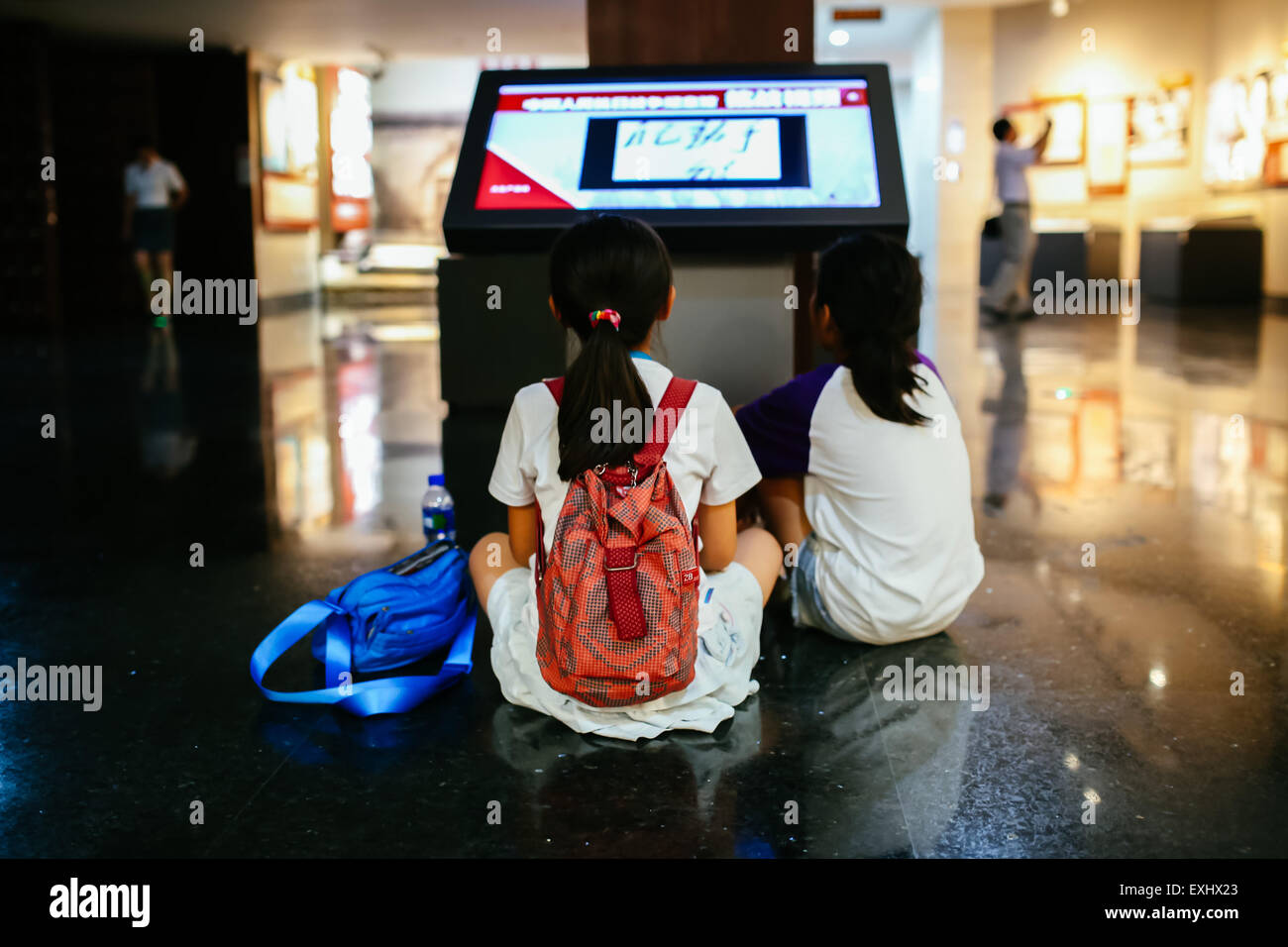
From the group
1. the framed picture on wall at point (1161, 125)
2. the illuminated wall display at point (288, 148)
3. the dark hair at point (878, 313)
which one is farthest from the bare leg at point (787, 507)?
the framed picture on wall at point (1161, 125)

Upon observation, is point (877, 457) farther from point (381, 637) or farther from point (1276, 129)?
point (1276, 129)

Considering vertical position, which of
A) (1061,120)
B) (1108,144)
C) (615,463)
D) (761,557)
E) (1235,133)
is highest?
(1061,120)

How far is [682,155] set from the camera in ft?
9.48

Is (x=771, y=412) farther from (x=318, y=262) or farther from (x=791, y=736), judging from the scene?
(x=318, y=262)

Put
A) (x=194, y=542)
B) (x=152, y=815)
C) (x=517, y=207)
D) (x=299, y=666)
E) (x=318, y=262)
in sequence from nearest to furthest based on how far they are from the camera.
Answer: (x=152, y=815) < (x=299, y=666) < (x=517, y=207) < (x=194, y=542) < (x=318, y=262)

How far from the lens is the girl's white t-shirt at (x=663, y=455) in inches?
77.8

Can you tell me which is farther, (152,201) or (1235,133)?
(1235,133)

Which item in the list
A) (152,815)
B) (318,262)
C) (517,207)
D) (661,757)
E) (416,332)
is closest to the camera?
(152,815)

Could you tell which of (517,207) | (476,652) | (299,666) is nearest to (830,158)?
(517,207)

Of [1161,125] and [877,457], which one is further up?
[1161,125]

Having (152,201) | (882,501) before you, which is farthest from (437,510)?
(152,201)

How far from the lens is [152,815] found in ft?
5.67

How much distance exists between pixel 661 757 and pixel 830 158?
157cm

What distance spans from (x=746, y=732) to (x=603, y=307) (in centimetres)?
74
